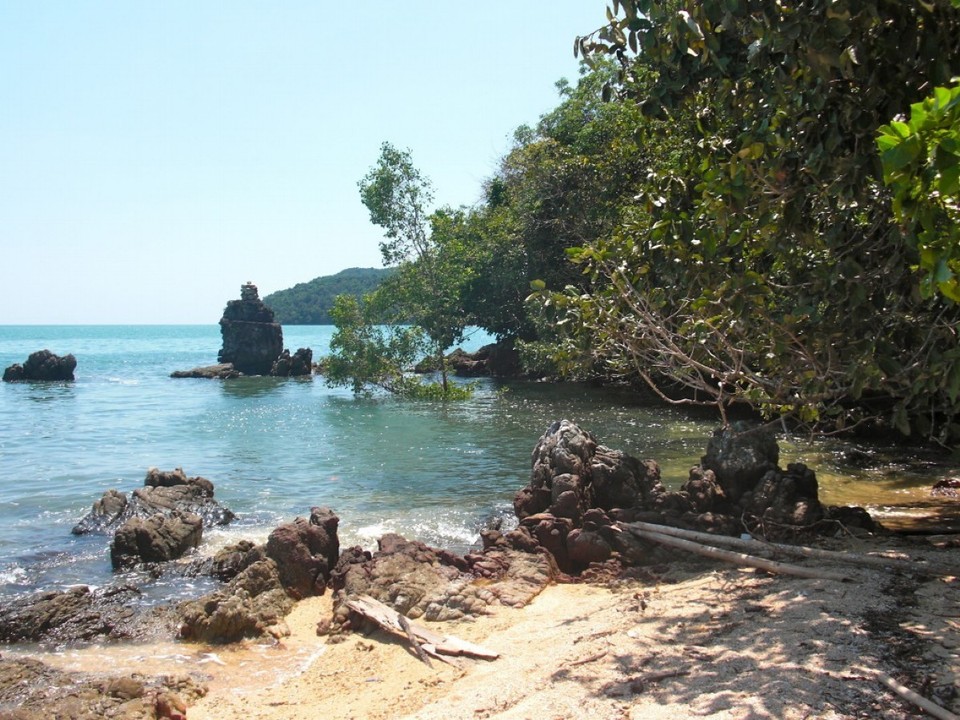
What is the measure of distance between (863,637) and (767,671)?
88 cm

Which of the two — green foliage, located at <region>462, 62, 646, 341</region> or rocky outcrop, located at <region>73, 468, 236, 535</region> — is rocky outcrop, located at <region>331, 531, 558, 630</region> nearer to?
rocky outcrop, located at <region>73, 468, 236, 535</region>

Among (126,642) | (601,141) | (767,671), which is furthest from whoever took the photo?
(601,141)

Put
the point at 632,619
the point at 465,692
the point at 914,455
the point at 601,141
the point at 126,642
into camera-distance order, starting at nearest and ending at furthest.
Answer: the point at 465,692, the point at 632,619, the point at 126,642, the point at 914,455, the point at 601,141

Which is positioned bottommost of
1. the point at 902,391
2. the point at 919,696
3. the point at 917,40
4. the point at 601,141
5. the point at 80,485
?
the point at 80,485

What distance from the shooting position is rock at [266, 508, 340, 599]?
9211 mm

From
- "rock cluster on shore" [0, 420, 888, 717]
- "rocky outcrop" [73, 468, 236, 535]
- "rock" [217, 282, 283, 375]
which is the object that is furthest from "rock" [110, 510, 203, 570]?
"rock" [217, 282, 283, 375]

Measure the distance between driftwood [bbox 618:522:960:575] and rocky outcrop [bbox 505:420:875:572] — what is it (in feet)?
1.14

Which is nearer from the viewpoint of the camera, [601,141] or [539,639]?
[539,639]

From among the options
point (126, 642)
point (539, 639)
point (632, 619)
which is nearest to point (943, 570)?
point (632, 619)

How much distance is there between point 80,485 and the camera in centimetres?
1722

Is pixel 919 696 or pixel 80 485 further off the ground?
pixel 919 696

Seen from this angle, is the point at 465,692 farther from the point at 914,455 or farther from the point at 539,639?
the point at 914,455

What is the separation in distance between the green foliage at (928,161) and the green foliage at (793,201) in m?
0.09

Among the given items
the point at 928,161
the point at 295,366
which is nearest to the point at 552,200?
the point at 928,161
